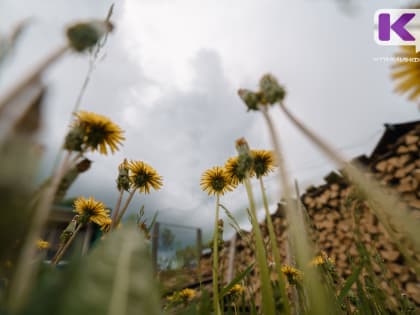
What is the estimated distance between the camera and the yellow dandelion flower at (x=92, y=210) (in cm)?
75

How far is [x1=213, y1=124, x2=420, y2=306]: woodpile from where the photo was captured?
1823 millimetres

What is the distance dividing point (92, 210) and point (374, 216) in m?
2.09

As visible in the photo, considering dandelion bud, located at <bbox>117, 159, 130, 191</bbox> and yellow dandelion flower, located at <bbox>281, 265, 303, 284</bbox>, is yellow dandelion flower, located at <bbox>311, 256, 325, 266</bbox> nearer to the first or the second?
yellow dandelion flower, located at <bbox>281, 265, 303, 284</bbox>

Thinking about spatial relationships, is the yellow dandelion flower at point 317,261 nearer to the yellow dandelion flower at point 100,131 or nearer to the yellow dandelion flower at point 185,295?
the yellow dandelion flower at point 100,131

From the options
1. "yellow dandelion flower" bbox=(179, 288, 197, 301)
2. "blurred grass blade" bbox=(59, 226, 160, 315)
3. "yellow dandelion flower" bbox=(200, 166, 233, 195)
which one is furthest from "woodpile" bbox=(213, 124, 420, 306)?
"blurred grass blade" bbox=(59, 226, 160, 315)

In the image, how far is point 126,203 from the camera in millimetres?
567

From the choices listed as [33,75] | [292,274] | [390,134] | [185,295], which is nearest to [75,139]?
[33,75]

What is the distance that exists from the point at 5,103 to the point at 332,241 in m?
2.56

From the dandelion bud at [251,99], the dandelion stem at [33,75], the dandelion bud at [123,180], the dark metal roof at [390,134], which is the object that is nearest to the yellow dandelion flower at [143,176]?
the dandelion bud at [123,180]

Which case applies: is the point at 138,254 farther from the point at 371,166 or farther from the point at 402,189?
the point at 371,166

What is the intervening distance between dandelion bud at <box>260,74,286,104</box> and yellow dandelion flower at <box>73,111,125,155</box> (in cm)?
24

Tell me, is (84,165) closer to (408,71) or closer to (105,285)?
(105,285)

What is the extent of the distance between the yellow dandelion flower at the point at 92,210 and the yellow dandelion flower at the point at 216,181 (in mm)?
308

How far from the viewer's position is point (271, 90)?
30 centimetres
